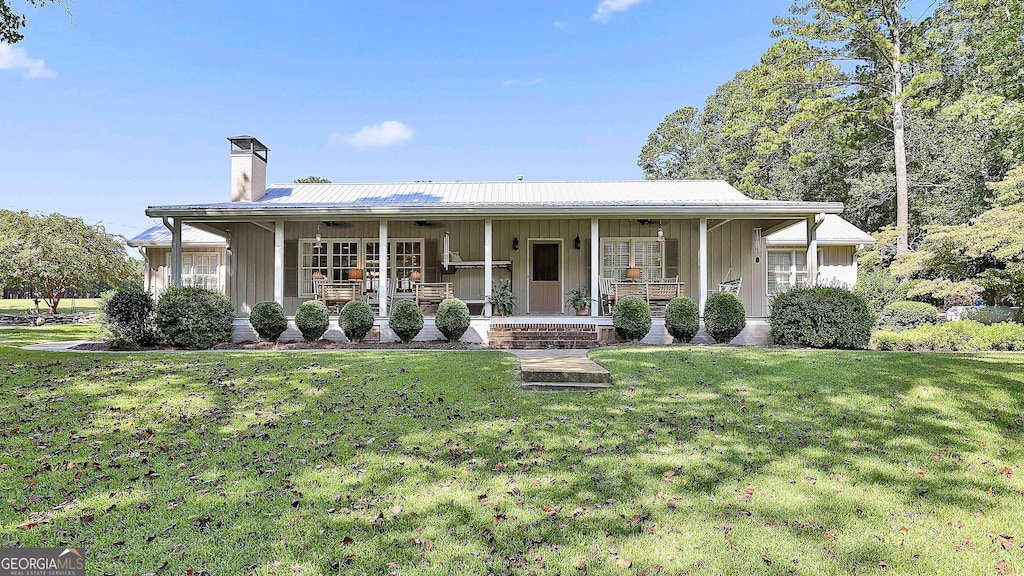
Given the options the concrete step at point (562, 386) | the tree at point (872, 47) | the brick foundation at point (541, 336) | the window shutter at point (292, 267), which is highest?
the tree at point (872, 47)

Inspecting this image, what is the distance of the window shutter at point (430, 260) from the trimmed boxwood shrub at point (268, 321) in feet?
12.2

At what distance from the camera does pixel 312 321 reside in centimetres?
962

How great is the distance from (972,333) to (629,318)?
586 centimetres

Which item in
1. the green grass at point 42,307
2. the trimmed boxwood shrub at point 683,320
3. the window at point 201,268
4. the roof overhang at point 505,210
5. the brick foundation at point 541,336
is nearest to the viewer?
the trimmed boxwood shrub at point 683,320

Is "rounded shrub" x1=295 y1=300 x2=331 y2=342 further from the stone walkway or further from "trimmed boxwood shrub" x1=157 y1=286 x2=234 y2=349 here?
the stone walkway

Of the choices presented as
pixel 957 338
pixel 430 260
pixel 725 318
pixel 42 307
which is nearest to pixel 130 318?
pixel 430 260

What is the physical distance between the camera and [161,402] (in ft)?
16.1

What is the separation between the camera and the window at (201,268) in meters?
14.0

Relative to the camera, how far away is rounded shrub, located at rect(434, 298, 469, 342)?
31.4 ft

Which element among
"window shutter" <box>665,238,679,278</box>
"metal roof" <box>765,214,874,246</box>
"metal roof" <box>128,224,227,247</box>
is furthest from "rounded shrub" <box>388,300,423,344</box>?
"metal roof" <box>765,214,874,246</box>

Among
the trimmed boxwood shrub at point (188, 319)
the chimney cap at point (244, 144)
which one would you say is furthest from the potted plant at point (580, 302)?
the chimney cap at point (244, 144)

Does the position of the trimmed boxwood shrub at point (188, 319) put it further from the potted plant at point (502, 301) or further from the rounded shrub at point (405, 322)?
the potted plant at point (502, 301)

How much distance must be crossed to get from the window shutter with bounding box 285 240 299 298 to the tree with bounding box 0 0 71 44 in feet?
19.0

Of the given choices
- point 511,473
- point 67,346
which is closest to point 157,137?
point 67,346
